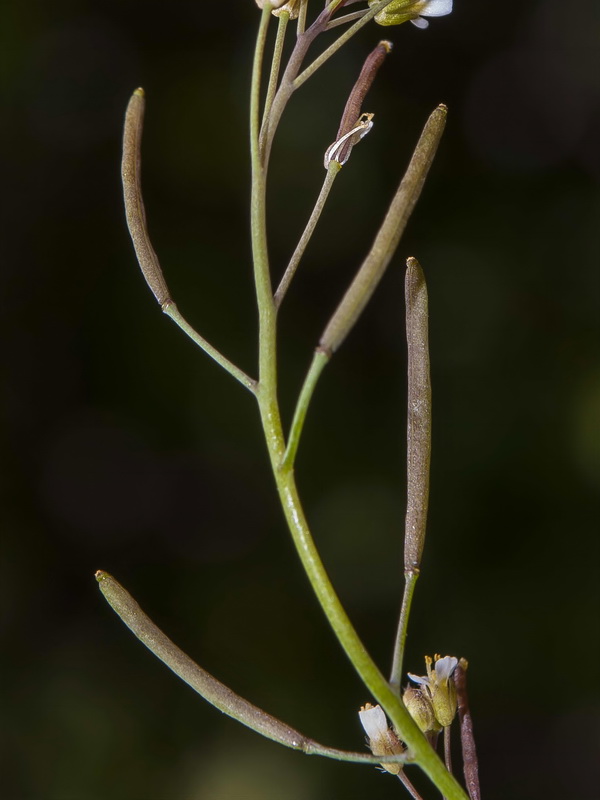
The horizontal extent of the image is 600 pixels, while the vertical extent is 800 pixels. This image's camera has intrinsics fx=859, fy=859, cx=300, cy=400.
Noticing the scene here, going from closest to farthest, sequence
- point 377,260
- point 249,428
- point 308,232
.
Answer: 1. point 377,260
2. point 308,232
3. point 249,428

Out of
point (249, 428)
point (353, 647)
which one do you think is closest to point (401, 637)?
point (353, 647)

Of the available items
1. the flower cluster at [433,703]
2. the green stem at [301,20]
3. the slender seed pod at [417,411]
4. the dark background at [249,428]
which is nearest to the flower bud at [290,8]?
the green stem at [301,20]

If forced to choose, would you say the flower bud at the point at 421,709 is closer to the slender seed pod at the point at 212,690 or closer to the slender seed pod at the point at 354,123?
the slender seed pod at the point at 212,690

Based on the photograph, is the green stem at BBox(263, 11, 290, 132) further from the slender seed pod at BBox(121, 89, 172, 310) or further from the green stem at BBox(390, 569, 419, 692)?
the green stem at BBox(390, 569, 419, 692)

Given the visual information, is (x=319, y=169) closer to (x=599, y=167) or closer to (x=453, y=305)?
(x=453, y=305)

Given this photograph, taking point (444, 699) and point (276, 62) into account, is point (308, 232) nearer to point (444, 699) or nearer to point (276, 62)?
point (276, 62)

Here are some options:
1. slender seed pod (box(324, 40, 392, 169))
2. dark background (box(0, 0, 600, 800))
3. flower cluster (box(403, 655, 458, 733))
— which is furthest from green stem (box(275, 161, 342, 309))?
dark background (box(0, 0, 600, 800))

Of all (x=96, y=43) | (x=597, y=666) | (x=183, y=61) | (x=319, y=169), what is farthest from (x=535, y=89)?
(x=597, y=666)

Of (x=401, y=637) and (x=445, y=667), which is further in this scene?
(x=445, y=667)
